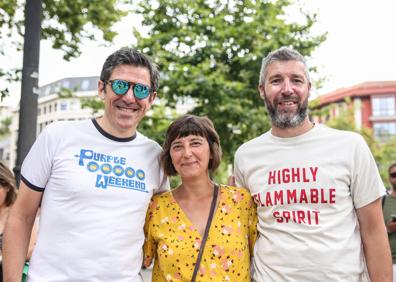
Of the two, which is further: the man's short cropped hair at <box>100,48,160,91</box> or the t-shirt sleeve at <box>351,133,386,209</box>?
the man's short cropped hair at <box>100,48,160,91</box>

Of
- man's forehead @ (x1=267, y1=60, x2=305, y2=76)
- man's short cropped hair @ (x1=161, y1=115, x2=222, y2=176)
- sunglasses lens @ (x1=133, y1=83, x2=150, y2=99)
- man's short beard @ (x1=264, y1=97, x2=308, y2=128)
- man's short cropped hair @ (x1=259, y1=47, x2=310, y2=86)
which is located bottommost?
man's short cropped hair @ (x1=161, y1=115, x2=222, y2=176)

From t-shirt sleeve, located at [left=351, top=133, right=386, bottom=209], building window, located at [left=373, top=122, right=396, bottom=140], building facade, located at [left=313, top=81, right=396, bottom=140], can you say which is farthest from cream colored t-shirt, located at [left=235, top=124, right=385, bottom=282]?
building window, located at [left=373, top=122, right=396, bottom=140]

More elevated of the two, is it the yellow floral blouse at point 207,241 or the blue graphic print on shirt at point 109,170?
the blue graphic print on shirt at point 109,170

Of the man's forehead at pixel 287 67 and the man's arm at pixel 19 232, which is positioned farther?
the man's forehead at pixel 287 67

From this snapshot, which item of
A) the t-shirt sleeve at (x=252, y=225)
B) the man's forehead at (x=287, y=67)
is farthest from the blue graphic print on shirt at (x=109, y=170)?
Answer: the man's forehead at (x=287, y=67)

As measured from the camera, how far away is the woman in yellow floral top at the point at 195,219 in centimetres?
271

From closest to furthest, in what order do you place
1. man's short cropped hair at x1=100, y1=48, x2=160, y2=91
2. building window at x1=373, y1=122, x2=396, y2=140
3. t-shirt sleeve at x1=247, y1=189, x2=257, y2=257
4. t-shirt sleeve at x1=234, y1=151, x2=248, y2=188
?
man's short cropped hair at x1=100, y1=48, x2=160, y2=91 < t-shirt sleeve at x1=247, y1=189, x2=257, y2=257 < t-shirt sleeve at x1=234, y1=151, x2=248, y2=188 < building window at x1=373, y1=122, x2=396, y2=140

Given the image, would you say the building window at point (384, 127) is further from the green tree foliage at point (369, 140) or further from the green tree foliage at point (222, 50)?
the green tree foliage at point (222, 50)

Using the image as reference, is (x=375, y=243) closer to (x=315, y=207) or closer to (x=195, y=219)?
(x=315, y=207)

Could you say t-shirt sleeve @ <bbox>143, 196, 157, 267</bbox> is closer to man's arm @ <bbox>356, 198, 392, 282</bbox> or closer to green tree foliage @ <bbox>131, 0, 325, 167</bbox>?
man's arm @ <bbox>356, 198, 392, 282</bbox>

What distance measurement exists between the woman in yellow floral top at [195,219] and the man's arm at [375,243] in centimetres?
68

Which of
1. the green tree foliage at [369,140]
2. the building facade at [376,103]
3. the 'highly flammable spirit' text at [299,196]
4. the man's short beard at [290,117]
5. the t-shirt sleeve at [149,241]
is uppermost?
the building facade at [376,103]

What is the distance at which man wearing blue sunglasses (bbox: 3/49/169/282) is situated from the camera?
249 cm

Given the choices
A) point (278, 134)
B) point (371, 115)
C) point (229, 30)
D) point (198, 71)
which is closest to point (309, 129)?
point (278, 134)
